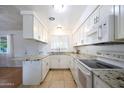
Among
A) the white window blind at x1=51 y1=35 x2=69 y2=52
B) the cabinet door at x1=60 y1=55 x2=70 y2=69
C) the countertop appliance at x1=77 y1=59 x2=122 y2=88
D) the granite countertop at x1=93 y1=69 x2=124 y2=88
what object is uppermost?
the white window blind at x1=51 y1=35 x2=69 y2=52

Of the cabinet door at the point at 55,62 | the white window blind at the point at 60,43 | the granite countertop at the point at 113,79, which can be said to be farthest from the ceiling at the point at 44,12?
the white window blind at the point at 60,43

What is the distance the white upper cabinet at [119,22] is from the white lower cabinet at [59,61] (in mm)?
5259

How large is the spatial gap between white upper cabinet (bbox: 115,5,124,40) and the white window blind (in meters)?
5.97

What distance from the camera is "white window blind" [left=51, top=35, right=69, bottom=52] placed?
7.46 metres

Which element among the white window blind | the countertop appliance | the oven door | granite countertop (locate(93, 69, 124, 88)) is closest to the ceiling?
the countertop appliance

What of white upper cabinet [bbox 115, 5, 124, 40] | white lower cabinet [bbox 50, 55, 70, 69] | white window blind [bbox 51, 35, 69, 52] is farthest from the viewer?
white window blind [bbox 51, 35, 69, 52]

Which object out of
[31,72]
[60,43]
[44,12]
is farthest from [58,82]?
[60,43]

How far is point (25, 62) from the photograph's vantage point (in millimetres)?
3840

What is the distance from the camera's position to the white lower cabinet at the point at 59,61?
6754mm

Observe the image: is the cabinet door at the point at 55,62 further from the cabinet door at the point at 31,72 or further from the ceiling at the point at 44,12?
the cabinet door at the point at 31,72

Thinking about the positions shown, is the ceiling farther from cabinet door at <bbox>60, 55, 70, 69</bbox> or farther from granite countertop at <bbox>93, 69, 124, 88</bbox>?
cabinet door at <bbox>60, 55, 70, 69</bbox>

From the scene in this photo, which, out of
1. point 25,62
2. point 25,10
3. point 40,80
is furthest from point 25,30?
point 40,80
